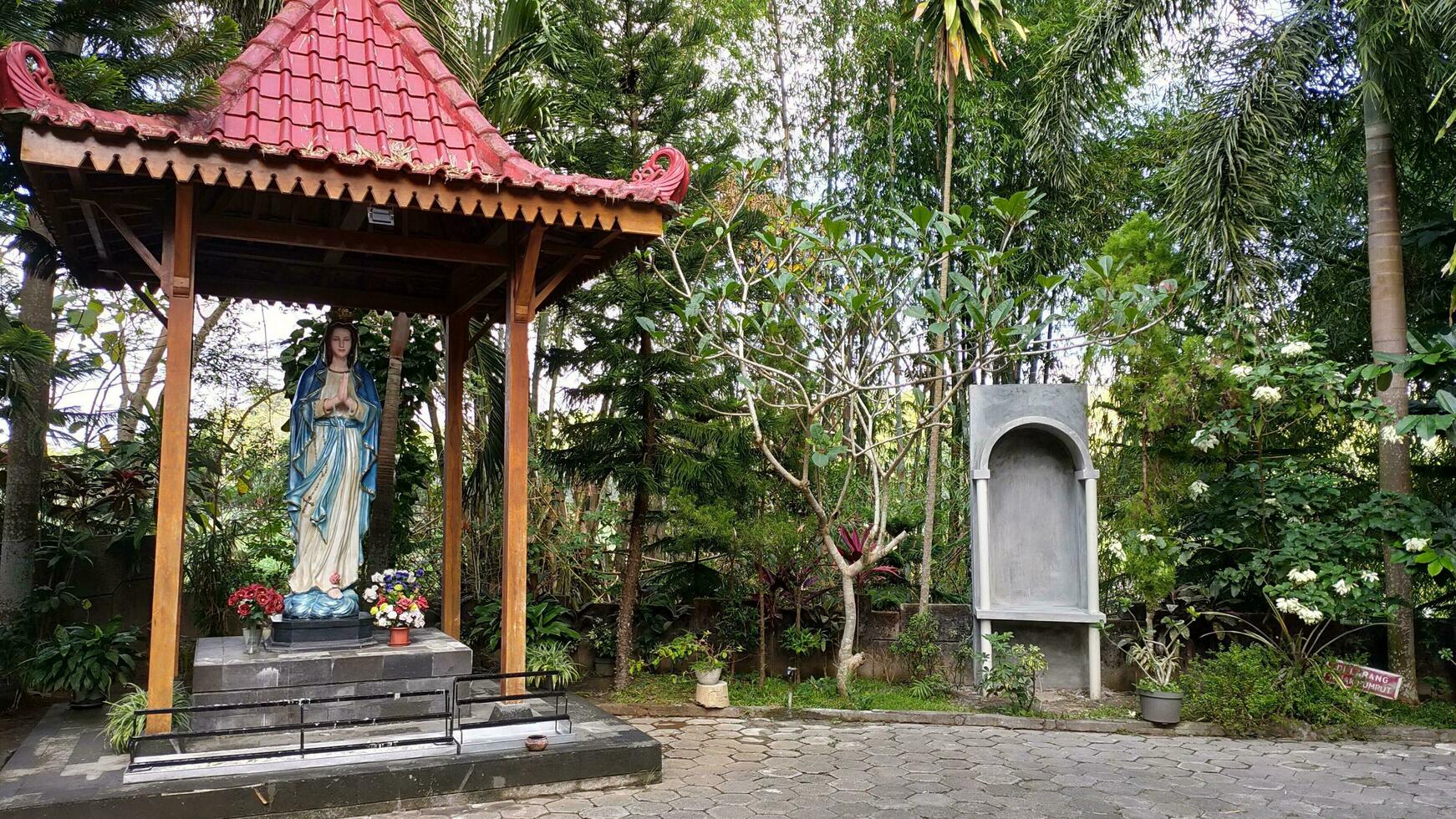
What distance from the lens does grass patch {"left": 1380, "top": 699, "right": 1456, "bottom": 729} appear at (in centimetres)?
723

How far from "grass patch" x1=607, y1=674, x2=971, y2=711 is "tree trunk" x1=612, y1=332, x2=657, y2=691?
263mm

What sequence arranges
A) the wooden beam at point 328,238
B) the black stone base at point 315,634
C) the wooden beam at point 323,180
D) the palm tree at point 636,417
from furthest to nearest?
the palm tree at point 636,417
the black stone base at point 315,634
the wooden beam at point 328,238
the wooden beam at point 323,180

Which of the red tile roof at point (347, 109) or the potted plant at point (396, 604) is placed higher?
the red tile roof at point (347, 109)

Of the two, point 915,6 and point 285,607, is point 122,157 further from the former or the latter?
point 915,6

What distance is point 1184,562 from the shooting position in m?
7.88

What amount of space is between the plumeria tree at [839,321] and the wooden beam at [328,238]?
1.88 metres

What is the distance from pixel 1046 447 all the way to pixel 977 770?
3809 mm

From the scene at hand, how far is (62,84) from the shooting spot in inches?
193

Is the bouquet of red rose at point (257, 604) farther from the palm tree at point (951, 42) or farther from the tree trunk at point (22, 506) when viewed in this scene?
the palm tree at point (951, 42)

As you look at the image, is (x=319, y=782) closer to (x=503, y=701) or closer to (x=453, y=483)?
(x=503, y=701)

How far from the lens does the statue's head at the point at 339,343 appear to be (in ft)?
20.9

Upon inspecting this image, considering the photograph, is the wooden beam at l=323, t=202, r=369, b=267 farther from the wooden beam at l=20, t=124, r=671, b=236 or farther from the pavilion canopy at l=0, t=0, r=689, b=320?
the wooden beam at l=20, t=124, r=671, b=236

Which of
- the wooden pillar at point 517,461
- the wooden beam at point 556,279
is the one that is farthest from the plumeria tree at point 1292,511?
the wooden pillar at point 517,461

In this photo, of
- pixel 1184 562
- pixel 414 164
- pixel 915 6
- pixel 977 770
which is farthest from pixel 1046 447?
pixel 414 164
